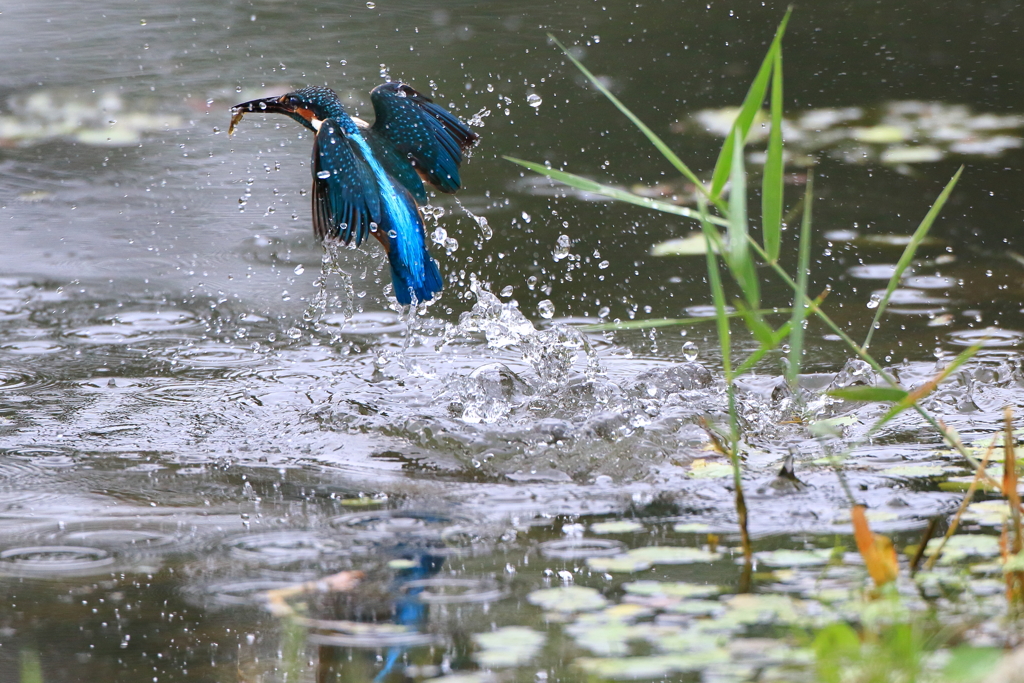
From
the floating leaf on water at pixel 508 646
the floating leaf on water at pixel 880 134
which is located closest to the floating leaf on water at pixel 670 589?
the floating leaf on water at pixel 508 646

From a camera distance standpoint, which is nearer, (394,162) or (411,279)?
(411,279)

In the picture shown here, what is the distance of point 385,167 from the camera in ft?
10.6

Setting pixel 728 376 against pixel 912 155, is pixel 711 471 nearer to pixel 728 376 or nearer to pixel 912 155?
pixel 728 376

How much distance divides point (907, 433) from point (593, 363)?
3.06 ft

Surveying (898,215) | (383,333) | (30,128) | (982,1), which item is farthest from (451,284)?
(982,1)

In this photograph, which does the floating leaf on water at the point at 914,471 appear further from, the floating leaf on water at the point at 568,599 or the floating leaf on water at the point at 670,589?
the floating leaf on water at the point at 568,599

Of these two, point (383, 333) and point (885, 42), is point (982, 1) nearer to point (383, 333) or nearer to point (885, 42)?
point (885, 42)

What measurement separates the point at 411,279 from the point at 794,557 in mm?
1335

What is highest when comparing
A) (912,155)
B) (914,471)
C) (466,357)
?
(912,155)

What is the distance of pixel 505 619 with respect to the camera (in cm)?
194

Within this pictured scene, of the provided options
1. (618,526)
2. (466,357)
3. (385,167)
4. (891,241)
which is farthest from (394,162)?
(891,241)

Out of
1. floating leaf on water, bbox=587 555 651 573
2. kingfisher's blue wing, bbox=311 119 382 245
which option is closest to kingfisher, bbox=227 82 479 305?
kingfisher's blue wing, bbox=311 119 382 245

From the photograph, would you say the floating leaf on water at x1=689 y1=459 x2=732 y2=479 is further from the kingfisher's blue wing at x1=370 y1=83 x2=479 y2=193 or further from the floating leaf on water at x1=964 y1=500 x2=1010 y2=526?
the kingfisher's blue wing at x1=370 y1=83 x2=479 y2=193

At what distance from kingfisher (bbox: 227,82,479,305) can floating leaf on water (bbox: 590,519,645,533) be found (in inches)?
37.2
